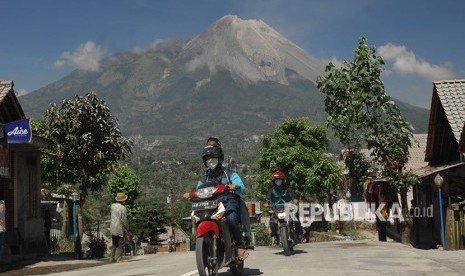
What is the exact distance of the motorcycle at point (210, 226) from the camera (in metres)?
8.53

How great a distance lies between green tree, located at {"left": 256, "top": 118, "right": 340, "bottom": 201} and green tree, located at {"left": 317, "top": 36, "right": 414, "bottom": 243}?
3654 cm

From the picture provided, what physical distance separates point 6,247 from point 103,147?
10288 mm

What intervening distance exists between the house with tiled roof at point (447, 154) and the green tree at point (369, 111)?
1067mm

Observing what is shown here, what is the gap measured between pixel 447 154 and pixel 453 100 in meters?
3.33

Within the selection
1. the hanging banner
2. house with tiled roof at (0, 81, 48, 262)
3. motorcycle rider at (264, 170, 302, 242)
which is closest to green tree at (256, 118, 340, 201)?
house with tiled roof at (0, 81, 48, 262)

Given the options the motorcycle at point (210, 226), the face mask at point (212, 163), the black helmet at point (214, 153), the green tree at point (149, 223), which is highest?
the black helmet at point (214, 153)

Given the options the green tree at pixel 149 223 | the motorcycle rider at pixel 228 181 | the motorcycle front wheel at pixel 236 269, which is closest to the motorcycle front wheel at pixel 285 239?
the motorcycle front wheel at pixel 236 269

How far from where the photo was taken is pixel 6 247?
18062 mm

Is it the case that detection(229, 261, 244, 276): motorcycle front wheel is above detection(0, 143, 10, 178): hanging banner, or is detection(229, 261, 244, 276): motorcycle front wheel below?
below

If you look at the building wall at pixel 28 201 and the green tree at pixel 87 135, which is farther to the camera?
the green tree at pixel 87 135

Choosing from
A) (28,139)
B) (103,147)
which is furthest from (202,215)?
(103,147)

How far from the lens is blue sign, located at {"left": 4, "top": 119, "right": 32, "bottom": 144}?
15781 millimetres

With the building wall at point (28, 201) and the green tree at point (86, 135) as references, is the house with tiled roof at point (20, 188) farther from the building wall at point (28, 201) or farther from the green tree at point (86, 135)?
the green tree at point (86, 135)

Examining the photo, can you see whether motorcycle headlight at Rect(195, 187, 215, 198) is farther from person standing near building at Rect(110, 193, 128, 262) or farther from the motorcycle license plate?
person standing near building at Rect(110, 193, 128, 262)
